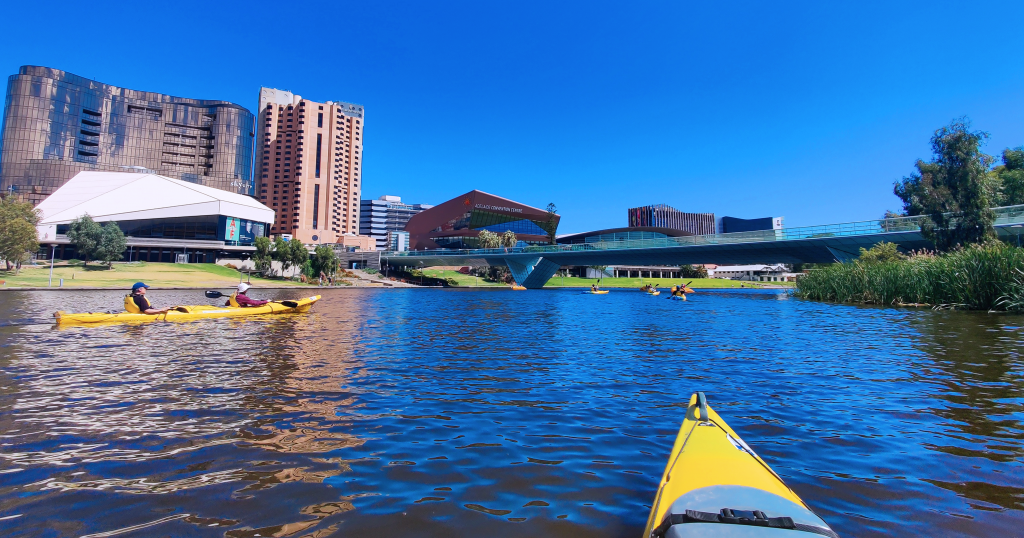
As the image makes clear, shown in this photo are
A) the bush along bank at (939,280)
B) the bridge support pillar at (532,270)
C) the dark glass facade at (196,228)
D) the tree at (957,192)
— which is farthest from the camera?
the dark glass facade at (196,228)

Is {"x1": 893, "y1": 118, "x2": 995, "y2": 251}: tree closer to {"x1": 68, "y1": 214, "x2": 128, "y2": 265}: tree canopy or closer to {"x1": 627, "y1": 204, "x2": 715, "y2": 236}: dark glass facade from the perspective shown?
{"x1": 68, "y1": 214, "x2": 128, "y2": 265}: tree canopy

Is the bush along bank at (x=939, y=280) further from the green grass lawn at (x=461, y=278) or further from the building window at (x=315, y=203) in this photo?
the building window at (x=315, y=203)

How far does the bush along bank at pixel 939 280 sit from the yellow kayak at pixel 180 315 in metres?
33.7

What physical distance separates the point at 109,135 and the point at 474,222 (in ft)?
352

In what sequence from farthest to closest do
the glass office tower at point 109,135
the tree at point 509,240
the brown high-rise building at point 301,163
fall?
the brown high-rise building at point 301,163 → the glass office tower at point 109,135 → the tree at point 509,240

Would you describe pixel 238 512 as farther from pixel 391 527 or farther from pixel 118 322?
pixel 118 322

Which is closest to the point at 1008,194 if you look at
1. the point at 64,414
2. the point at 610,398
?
the point at 610,398

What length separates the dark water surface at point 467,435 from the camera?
395 cm

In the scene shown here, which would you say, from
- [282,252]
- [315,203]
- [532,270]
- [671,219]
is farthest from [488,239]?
[671,219]

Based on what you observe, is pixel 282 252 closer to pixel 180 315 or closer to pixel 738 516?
pixel 180 315

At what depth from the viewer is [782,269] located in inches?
5605

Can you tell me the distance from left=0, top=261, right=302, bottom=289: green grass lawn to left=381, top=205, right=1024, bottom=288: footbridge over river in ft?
112

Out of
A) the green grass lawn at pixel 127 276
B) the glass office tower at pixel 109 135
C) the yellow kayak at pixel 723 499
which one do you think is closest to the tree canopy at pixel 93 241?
the green grass lawn at pixel 127 276

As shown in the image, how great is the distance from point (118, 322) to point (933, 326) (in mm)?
30479
